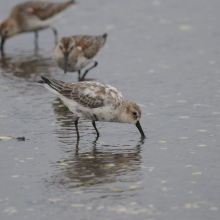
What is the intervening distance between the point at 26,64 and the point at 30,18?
124 inches

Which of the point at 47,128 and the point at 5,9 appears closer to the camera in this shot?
the point at 47,128

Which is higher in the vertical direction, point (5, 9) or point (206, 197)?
point (5, 9)

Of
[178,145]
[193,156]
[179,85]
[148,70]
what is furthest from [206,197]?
[148,70]

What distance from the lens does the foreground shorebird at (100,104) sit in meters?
9.70

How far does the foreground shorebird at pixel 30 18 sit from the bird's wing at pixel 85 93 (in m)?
8.17

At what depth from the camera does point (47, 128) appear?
10.3 m

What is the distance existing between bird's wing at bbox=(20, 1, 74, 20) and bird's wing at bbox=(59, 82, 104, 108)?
27.8ft

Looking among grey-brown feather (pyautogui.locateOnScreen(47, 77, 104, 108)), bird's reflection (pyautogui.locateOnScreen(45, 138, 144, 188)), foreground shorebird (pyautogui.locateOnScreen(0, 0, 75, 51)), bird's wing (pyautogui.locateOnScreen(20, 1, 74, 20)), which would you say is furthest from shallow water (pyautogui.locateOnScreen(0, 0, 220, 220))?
bird's wing (pyautogui.locateOnScreen(20, 1, 74, 20))

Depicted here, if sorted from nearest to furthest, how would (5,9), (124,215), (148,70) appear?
(124,215)
(148,70)
(5,9)

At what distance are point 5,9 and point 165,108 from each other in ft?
39.2

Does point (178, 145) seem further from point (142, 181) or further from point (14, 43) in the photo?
point (14, 43)

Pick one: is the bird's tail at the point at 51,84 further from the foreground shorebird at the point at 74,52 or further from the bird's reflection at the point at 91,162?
the foreground shorebird at the point at 74,52

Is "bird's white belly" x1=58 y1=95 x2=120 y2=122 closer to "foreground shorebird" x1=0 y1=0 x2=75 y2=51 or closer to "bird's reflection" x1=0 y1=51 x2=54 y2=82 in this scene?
"bird's reflection" x1=0 y1=51 x2=54 y2=82

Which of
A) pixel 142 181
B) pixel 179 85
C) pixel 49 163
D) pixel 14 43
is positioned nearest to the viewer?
pixel 142 181
